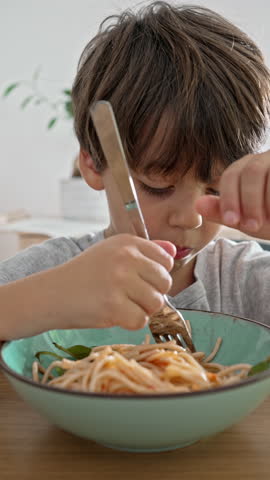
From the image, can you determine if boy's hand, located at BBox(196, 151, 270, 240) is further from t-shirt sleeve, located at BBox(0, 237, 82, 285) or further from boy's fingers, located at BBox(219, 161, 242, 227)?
t-shirt sleeve, located at BBox(0, 237, 82, 285)

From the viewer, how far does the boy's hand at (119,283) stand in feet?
2.07

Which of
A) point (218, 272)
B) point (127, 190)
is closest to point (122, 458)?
point (127, 190)

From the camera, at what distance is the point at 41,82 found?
332 cm

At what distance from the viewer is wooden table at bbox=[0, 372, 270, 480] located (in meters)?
0.49

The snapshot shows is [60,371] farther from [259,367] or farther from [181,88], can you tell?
[181,88]

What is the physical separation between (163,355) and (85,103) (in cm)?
64

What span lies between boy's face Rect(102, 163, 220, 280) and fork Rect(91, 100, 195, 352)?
0.28m

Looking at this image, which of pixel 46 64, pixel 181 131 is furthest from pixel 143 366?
pixel 46 64

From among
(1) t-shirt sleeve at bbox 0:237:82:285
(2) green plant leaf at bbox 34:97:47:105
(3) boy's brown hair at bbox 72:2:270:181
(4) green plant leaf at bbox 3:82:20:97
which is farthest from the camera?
(2) green plant leaf at bbox 34:97:47:105

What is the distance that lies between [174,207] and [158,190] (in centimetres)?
4

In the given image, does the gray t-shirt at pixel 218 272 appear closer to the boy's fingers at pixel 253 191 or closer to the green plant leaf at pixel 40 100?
the boy's fingers at pixel 253 191

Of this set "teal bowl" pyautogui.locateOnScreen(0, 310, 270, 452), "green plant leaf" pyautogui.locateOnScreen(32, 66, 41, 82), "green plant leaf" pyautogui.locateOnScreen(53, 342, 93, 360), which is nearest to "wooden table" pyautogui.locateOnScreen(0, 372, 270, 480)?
"teal bowl" pyautogui.locateOnScreen(0, 310, 270, 452)

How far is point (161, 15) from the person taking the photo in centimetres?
107

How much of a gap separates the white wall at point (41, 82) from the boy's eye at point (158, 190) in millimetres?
2390
